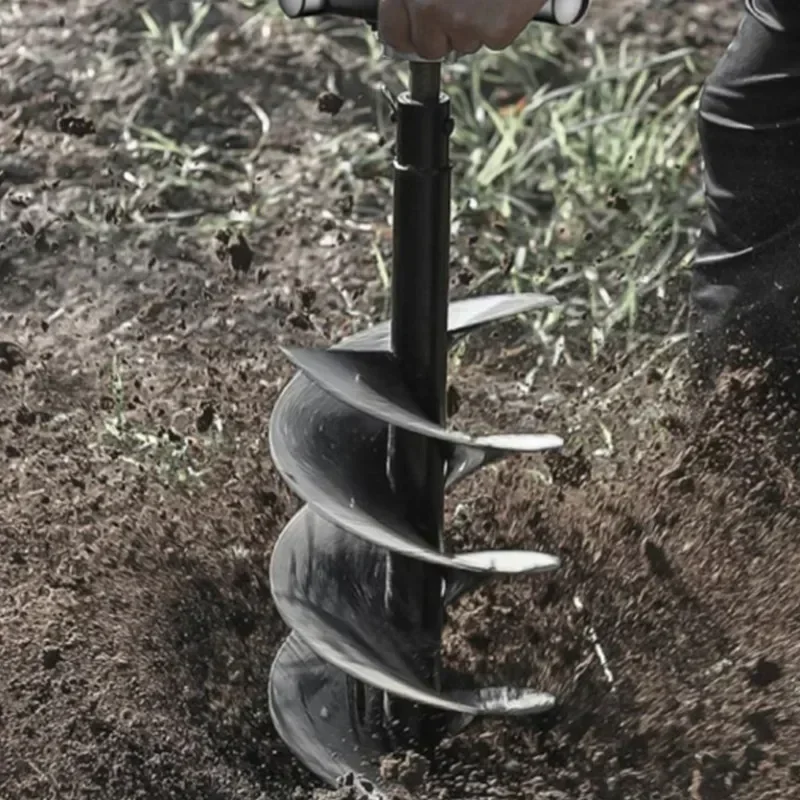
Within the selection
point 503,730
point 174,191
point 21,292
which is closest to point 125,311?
point 21,292

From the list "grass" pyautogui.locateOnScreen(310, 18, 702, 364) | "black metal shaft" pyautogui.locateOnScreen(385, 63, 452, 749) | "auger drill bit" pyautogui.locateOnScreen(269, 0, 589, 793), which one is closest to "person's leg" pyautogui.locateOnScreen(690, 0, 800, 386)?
"grass" pyautogui.locateOnScreen(310, 18, 702, 364)

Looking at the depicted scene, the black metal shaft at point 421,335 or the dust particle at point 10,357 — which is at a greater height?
the black metal shaft at point 421,335

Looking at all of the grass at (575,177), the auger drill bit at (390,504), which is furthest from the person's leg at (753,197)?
the auger drill bit at (390,504)

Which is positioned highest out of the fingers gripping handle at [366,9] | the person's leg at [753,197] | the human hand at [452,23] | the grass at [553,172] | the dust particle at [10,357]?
the human hand at [452,23]

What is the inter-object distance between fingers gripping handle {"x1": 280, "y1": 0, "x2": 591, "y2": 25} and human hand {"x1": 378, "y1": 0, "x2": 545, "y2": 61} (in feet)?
0.29

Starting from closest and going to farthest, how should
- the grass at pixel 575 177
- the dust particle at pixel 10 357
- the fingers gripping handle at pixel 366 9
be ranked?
the fingers gripping handle at pixel 366 9, the dust particle at pixel 10 357, the grass at pixel 575 177

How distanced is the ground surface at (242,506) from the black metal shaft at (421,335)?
0.24 metres

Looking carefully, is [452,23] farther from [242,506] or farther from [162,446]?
[162,446]

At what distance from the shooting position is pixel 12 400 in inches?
147

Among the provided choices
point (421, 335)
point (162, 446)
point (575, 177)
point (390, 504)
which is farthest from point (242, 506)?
point (575, 177)

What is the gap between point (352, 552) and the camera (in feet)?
8.77

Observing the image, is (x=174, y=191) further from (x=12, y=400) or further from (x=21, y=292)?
(x=12, y=400)

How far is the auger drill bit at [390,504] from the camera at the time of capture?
7.80ft

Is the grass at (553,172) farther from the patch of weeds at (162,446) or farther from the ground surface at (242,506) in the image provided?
the patch of weeds at (162,446)
